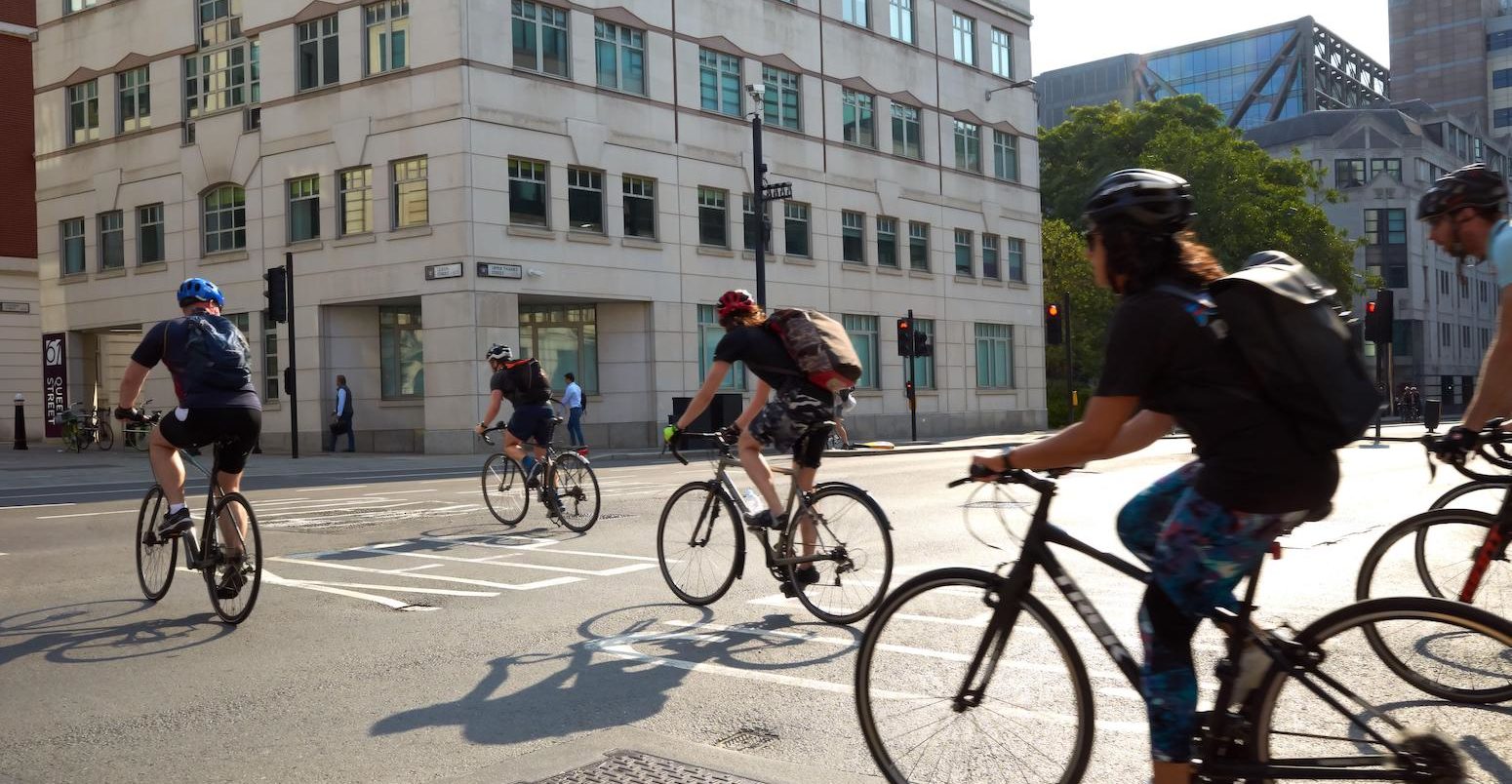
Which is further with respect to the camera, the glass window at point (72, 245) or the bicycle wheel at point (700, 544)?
the glass window at point (72, 245)

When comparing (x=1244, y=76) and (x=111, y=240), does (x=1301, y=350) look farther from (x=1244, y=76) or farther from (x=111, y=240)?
(x=1244, y=76)

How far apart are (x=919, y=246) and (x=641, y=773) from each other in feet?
122

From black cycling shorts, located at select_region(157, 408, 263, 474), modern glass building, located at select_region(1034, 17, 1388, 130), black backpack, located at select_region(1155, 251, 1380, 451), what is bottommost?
black cycling shorts, located at select_region(157, 408, 263, 474)

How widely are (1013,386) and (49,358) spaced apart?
29.5 m

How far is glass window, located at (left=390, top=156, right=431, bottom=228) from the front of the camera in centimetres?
2869

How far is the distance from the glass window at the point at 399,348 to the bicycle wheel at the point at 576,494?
20159 mm

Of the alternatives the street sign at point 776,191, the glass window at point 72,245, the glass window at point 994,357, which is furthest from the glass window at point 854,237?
the glass window at point 72,245

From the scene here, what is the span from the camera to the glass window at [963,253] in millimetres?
42156

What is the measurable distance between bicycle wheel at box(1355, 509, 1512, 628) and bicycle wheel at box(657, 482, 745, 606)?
10.8ft

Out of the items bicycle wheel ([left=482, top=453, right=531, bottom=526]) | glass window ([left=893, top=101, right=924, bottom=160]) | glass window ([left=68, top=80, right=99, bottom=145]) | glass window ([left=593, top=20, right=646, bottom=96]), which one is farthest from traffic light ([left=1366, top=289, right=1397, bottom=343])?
glass window ([left=68, top=80, right=99, bottom=145])

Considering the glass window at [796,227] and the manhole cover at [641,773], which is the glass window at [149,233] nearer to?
the glass window at [796,227]

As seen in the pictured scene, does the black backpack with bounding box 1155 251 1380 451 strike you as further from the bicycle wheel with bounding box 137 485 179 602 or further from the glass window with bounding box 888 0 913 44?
the glass window with bounding box 888 0 913 44

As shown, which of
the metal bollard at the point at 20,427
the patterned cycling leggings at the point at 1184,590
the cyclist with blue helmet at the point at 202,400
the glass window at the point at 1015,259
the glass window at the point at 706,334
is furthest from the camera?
the glass window at the point at 1015,259

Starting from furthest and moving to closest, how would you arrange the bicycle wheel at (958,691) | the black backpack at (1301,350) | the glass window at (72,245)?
the glass window at (72,245) → the bicycle wheel at (958,691) → the black backpack at (1301,350)
